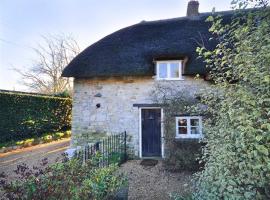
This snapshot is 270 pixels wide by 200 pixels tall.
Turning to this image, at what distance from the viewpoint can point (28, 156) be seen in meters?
11.7

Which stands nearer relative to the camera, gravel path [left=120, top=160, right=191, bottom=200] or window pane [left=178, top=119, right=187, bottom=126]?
gravel path [left=120, top=160, right=191, bottom=200]

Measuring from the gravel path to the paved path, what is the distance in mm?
3975

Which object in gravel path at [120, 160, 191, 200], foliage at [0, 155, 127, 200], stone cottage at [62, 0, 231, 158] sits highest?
stone cottage at [62, 0, 231, 158]

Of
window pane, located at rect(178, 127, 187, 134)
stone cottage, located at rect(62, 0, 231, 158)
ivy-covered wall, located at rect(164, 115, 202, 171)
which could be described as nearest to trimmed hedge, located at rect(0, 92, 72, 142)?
stone cottage, located at rect(62, 0, 231, 158)

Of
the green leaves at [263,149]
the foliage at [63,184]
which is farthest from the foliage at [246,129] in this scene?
the foliage at [63,184]

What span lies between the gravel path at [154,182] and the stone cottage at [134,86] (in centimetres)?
203

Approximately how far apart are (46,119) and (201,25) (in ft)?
36.1

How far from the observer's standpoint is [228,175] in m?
3.87

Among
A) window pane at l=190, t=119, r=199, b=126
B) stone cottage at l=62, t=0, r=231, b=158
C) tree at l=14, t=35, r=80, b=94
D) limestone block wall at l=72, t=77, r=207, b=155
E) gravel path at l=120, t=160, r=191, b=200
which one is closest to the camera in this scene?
gravel path at l=120, t=160, r=191, b=200

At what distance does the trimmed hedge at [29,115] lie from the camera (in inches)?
510

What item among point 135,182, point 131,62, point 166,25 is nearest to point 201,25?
point 166,25

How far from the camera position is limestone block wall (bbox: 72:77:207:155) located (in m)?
11.3

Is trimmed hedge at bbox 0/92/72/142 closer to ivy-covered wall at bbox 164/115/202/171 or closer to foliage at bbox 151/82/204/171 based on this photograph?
foliage at bbox 151/82/204/171

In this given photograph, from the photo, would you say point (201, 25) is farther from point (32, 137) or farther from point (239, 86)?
point (32, 137)
